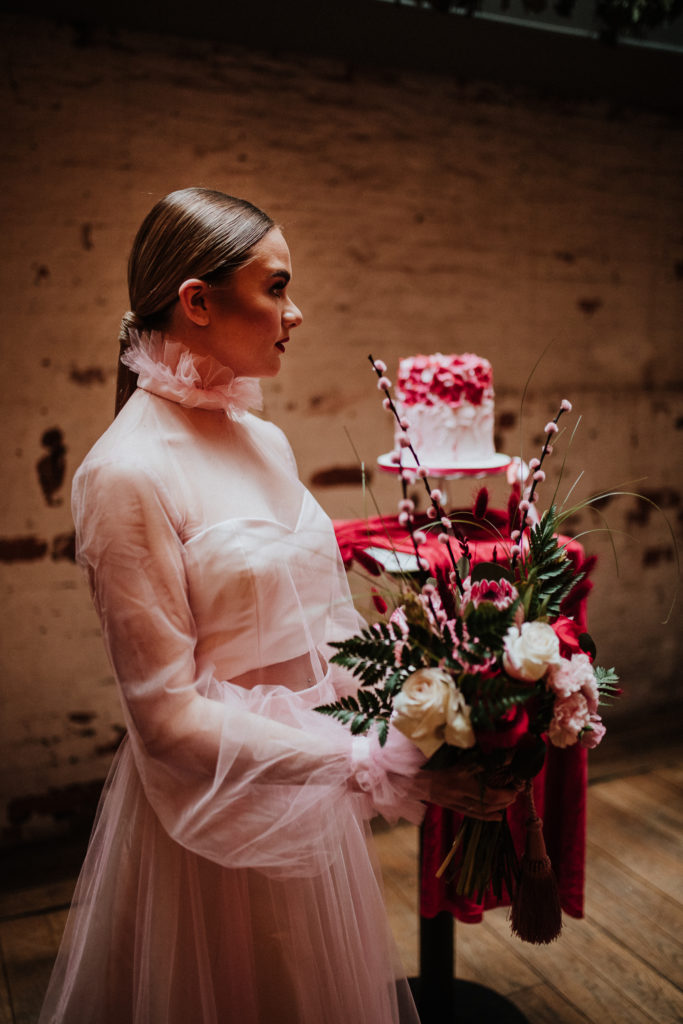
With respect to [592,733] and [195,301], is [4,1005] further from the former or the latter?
[195,301]

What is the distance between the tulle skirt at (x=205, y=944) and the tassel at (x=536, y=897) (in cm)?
24

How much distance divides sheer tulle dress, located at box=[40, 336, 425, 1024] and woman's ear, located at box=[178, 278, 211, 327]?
0.06m

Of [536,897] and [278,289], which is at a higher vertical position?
[278,289]

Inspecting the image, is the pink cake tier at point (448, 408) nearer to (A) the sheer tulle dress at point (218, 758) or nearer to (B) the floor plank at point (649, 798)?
(A) the sheer tulle dress at point (218, 758)

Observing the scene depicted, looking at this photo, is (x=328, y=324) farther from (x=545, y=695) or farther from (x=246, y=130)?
(x=545, y=695)

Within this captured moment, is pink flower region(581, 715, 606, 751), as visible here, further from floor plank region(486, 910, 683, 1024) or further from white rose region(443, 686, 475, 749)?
floor plank region(486, 910, 683, 1024)

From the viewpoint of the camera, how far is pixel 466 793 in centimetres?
112

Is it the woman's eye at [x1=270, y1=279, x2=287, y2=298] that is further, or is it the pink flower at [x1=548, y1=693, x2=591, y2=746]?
the woman's eye at [x1=270, y1=279, x2=287, y2=298]

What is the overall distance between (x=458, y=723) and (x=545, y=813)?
4.00ft

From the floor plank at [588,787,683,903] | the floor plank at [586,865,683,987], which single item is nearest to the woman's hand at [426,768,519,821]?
the floor plank at [586,865,683,987]

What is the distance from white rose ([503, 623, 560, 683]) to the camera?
3.43 ft

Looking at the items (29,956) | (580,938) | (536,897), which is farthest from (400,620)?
(29,956)

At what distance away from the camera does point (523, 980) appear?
2.15 m

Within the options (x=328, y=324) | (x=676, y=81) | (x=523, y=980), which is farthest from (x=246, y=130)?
(x=523, y=980)
